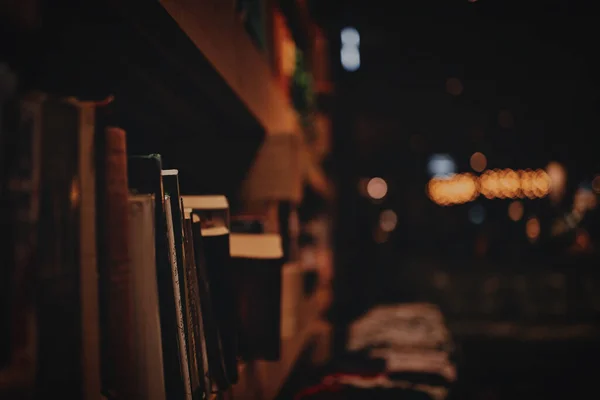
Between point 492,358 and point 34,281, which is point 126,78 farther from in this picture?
point 492,358

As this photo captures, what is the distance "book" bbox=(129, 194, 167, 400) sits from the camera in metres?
1.26

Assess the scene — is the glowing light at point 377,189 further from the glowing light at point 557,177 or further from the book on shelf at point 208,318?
the book on shelf at point 208,318

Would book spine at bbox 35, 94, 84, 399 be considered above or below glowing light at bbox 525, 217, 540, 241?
above

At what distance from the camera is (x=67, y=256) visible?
1059 millimetres

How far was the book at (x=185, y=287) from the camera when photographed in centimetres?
130

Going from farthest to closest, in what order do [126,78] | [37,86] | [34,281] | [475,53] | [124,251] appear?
1. [475,53]
2. [126,78]
3. [124,251]
4. [37,86]
5. [34,281]

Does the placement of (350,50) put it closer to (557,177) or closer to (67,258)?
(67,258)

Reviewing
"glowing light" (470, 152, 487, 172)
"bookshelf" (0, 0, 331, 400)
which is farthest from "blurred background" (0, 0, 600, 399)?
"glowing light" (470, 152, 487, 172)

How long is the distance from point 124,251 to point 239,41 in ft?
4.10

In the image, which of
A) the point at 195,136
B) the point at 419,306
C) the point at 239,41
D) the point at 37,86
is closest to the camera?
the point at 37,86

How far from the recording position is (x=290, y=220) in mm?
3740

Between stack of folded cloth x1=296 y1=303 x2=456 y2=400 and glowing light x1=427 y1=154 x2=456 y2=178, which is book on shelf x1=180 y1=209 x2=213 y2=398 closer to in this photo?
stack of folded cloth x1=296 y1=303 x2=456 y2=400

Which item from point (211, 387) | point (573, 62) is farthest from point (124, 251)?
point (573, 62)

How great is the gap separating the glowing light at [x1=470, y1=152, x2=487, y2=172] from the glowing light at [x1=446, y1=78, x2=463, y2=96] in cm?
802
